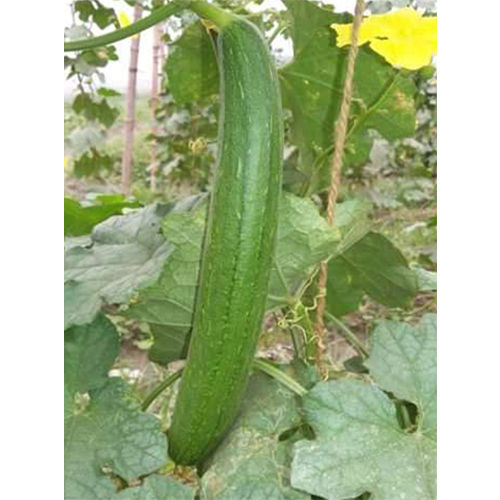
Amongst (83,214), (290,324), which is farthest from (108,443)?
(83,214)

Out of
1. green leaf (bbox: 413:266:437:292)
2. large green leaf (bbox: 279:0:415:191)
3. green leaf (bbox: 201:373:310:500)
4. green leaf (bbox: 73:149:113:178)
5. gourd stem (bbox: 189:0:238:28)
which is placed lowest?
green leaf (bbox: 73:149:113:178)

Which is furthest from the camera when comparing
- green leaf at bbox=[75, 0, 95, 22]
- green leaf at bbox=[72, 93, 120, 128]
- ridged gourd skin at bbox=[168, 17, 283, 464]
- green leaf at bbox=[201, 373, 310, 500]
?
green leaf at bbox=[72, 93, 120, 128]

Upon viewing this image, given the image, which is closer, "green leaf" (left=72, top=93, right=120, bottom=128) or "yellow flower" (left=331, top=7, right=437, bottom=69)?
"yellow flower" (left=331, top=7, right=437, bottom=69)

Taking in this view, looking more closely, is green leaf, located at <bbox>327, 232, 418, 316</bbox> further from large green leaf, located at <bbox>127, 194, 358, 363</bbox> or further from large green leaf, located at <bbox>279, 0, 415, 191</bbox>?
large green leaf, located at <bbox>127, 194, 358, 363</bbox>

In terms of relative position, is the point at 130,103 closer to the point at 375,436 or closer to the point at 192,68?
the point at 192,68

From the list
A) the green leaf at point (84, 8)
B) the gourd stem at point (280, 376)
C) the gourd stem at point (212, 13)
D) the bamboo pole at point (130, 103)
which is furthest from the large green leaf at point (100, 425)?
the bamboo pole at point (130, 103)

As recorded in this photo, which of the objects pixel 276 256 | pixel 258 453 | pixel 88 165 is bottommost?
pixel 88 165

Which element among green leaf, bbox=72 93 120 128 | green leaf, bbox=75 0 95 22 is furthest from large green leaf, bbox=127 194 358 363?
green leaf, bbox=72 93 120 128
